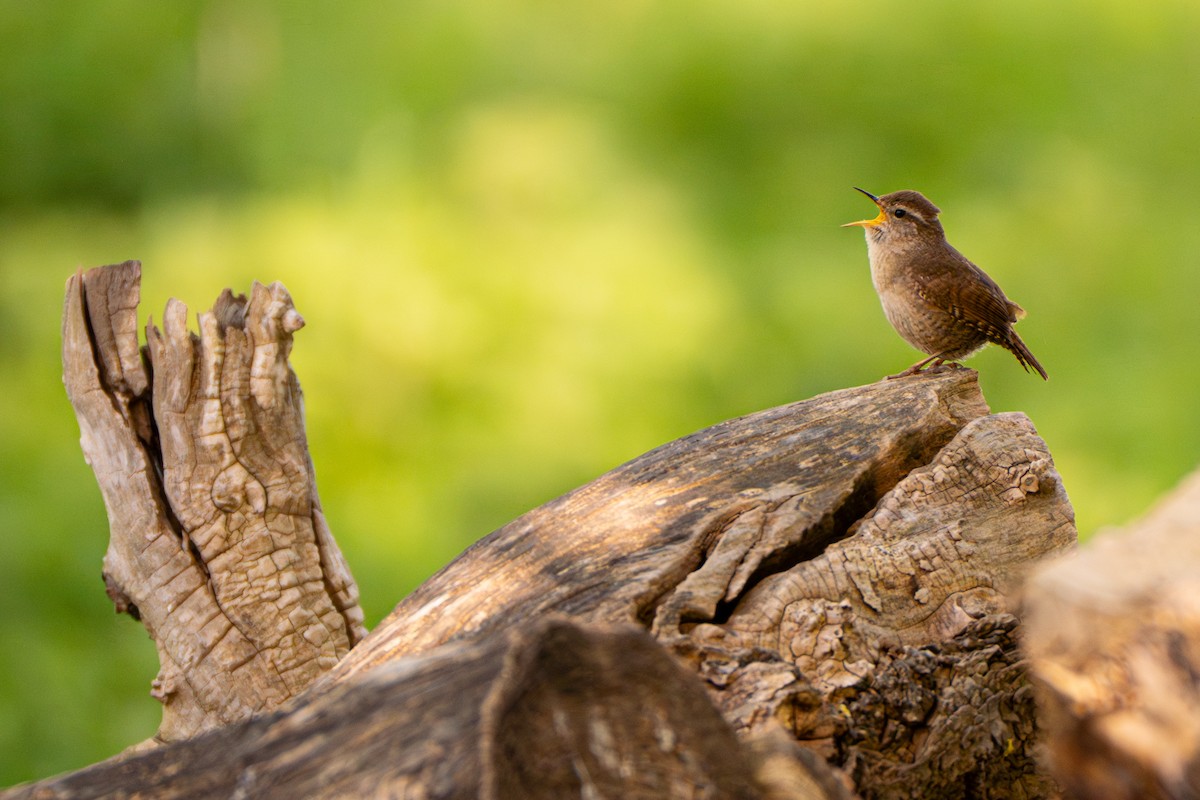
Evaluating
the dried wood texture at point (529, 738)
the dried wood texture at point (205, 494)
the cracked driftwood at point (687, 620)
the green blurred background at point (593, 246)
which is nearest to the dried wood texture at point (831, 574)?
the cracked driftwood at point (687, 620)

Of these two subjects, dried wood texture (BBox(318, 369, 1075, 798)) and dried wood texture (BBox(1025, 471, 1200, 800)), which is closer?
dried wood texture (BBox(1025, 471, 1200, 800))

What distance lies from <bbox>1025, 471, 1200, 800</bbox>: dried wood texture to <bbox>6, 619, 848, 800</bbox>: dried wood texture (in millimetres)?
247

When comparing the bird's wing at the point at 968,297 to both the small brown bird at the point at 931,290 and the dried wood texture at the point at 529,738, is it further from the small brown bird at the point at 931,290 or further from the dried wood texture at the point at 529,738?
the dried wood texture at the point at 529,738

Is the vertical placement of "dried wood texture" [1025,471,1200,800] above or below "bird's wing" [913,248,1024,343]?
below

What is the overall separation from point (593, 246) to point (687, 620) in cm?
280

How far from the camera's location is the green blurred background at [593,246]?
4.12 m

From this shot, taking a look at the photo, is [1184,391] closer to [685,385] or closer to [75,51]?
[685,385]

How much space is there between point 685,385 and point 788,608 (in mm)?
2622

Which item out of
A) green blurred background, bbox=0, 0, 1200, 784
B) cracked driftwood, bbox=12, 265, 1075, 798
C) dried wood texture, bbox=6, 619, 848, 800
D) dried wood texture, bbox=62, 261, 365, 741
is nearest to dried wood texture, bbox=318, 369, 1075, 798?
cracked driftwood, bbox=12, 265, 1075, 798

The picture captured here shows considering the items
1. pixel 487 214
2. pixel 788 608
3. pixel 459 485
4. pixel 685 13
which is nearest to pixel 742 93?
pixel 685 13

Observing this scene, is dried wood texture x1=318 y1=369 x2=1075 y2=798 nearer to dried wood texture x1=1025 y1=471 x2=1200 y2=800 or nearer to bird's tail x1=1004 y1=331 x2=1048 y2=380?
dried wood texture x1=1025 y1=471 x2=1200 y2=800

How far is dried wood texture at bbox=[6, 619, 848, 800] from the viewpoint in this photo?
107cm

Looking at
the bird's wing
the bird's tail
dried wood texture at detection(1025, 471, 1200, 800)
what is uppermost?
the bird's wing

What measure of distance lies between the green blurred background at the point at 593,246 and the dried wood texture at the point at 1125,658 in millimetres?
3035
